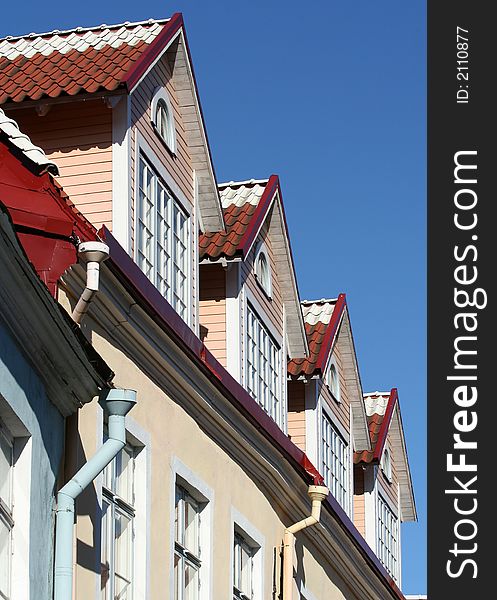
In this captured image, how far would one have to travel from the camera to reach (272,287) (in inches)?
885

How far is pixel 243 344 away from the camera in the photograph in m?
20.3

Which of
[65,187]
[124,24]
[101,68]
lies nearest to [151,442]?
[65,187]

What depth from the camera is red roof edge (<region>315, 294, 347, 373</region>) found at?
79.0 feet

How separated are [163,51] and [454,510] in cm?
655

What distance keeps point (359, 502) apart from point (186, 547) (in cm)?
1175

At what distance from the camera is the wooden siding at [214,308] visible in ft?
65.7

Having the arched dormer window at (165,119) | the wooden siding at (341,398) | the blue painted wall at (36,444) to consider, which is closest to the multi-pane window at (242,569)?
the arched dormer window at (165,119)

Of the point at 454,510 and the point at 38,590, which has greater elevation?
the point at 454,510

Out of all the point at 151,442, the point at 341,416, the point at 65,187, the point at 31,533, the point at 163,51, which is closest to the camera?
A: the point at 31,533

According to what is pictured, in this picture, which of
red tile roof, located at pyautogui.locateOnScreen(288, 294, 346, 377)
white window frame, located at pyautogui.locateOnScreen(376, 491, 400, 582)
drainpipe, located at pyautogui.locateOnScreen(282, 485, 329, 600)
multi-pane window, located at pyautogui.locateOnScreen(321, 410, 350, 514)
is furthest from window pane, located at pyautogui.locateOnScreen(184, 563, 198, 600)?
white window frame, located at pyautogui.locateOnScreen(376, 491, 400, 582)

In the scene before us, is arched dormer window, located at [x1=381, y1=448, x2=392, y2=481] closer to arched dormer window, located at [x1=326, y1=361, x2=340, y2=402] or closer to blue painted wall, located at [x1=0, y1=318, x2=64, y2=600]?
arched dormer window, located at [x1=326, y1=361, x2=340, y2=402]

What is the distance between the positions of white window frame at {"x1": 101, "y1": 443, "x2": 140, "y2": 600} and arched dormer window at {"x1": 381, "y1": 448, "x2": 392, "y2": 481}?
1467cm

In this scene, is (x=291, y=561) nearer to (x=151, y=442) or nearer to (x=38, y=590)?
(x=151, y=442)

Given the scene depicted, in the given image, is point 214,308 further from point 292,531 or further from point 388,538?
point 388,538
